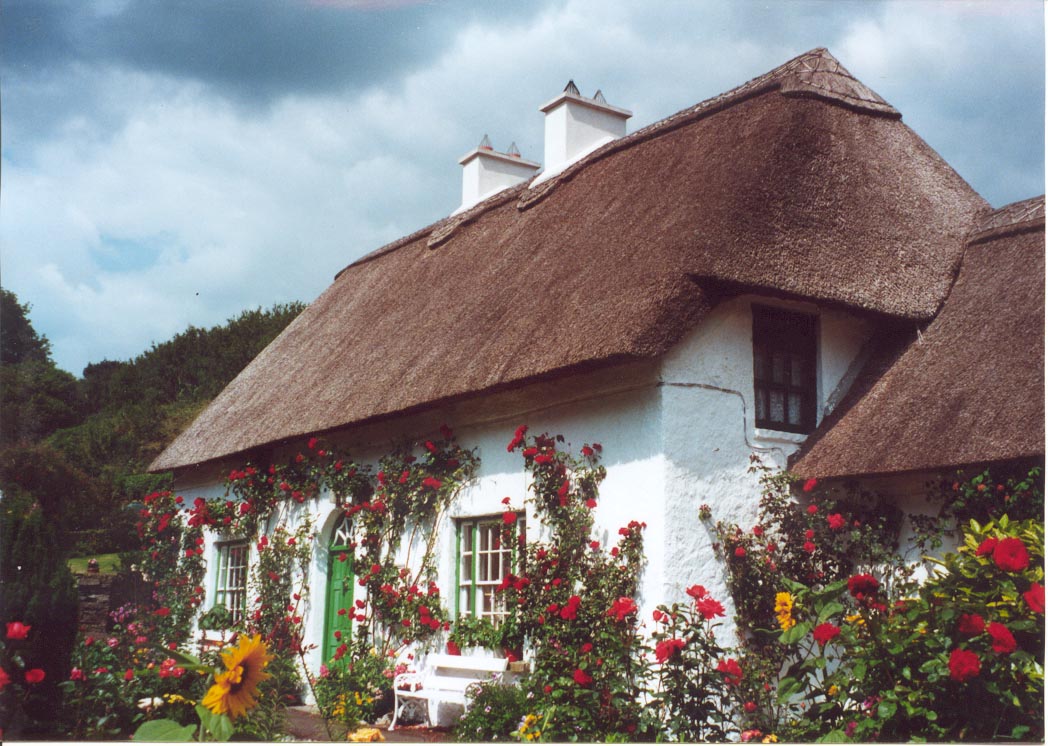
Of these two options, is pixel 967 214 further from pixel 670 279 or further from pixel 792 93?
pixel 670 279

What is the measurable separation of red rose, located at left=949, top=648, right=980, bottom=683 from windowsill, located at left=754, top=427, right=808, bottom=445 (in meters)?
3.44

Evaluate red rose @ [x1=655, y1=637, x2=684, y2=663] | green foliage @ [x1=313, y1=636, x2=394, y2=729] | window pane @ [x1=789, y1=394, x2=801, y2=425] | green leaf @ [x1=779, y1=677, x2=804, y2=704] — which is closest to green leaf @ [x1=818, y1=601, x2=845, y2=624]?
green leaf @ [x1=779, y1=677, x2=804, y2=704]

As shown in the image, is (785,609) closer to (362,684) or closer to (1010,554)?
(1010,554)

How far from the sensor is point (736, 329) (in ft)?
26.8

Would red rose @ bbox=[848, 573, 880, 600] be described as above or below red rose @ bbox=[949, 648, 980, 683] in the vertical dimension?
above

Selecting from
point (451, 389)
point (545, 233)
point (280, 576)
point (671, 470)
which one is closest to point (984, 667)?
point (671, 470)

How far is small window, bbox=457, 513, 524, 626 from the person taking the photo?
29.6ft

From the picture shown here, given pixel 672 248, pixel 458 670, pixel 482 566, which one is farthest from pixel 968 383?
pixel 458 670

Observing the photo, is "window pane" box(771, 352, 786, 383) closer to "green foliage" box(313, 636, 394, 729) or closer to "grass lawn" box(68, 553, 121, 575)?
"green foliage" box(313, 636, 394, 729)

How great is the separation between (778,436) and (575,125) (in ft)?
21.1

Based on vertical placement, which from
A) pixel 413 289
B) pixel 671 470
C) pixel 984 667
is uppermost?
pixel 413 289

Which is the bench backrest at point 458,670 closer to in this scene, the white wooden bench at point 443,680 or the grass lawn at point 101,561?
the white wooden bench at point 443,680

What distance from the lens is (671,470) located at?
759 cm

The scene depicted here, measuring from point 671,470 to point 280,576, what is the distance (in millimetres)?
5898
